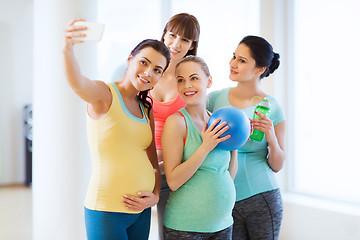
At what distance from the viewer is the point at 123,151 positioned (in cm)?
143

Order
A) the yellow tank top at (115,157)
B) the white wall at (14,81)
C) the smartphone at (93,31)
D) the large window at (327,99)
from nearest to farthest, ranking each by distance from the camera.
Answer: the smartphone at (93,31) → the yellow tank top at (115,157) → the large window at (327,99) → the white wall at (14,81)

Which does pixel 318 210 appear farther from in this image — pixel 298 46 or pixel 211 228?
pixel 211 228

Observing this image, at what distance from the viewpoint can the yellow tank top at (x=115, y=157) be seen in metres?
1.41

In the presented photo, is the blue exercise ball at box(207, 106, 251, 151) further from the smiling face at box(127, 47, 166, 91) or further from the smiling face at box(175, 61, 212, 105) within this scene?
the smiling face at box(127, 47, 166, 91)

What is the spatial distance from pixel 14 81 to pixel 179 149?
5.61 m

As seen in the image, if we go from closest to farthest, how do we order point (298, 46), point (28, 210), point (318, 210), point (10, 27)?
point (318, 210)
point (298, 46)
point (28, 210)
point (10, 27)

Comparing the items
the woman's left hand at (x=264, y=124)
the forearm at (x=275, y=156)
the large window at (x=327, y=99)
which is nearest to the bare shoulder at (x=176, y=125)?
the woman's left hand at (x=264, y=124)

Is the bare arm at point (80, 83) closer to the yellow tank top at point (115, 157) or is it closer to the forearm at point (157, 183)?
the yellow tank top at point (115, 157)

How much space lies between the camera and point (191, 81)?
158cm

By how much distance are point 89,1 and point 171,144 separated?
1882mm

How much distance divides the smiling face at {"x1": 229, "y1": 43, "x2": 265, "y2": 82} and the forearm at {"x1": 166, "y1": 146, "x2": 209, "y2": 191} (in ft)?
1.72

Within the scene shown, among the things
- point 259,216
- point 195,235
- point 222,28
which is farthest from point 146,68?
point 222,28

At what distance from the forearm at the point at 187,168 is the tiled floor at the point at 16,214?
7.39 feet

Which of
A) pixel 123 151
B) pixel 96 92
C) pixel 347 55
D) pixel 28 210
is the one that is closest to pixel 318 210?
pixel 347 55
